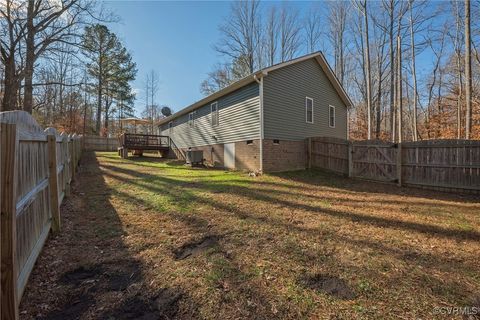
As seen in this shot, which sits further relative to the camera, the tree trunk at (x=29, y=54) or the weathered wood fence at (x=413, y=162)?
the tree trunk at (x=29, y=54)

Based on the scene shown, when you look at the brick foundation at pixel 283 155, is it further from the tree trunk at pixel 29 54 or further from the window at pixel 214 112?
the tree trunk at pixel 29 54

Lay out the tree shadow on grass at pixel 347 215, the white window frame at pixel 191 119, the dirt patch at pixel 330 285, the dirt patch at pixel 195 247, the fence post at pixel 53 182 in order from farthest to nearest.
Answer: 1. the white window frame at pixel 191 119
2. the tree shadow on grass at pixel 347 215
3. the fence post at pixel 53 182
4. the dirt patch at pixel 195 247
5. the dirt patch at pixel 330 285

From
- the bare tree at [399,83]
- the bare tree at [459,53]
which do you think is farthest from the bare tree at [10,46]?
the bare tree at [459,53]

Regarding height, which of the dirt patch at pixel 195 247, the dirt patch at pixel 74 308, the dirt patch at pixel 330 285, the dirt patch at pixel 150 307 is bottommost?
the dirt patch at pixel 74 308

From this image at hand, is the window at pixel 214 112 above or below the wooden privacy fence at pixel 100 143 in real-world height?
above

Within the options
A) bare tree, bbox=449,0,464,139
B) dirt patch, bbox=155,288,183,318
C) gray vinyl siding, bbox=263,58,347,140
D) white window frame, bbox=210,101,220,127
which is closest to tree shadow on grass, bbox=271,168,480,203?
gray vinyl siding, bbox=263,58,347,140

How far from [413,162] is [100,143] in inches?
1162

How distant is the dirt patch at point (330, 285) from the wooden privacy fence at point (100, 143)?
1161 inches

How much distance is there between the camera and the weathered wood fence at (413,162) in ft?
24.7

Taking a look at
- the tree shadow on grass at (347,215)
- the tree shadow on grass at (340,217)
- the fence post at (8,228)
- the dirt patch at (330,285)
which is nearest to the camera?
the fence post at (8,228)

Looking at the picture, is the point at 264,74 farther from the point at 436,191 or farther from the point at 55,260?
the point at 55,260

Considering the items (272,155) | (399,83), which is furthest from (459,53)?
(272,155)

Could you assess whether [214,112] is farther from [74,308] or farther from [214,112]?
[74,308]

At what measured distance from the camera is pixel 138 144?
65.0ft
